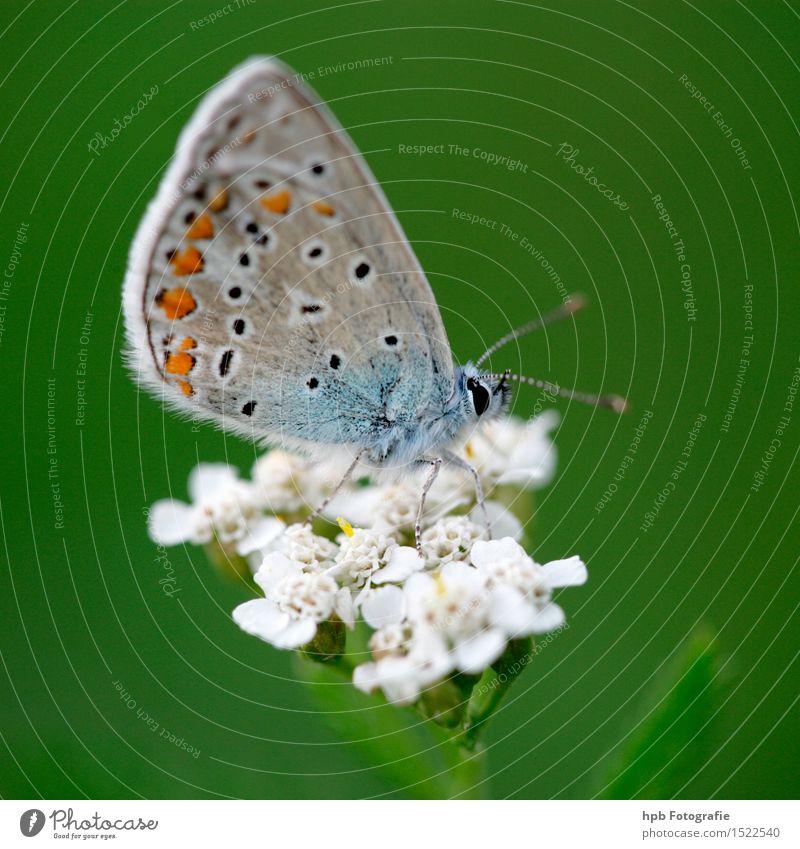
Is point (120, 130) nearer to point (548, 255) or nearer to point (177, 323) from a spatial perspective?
point (177, 323)

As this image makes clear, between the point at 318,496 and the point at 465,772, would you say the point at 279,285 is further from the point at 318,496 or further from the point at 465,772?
the point at 465,772

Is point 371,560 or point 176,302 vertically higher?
point 176,302

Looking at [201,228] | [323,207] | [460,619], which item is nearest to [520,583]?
[460,619]

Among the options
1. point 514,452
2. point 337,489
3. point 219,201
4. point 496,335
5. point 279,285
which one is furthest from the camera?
point 496,335

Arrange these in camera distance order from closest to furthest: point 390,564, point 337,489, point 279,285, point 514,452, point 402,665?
point 402,665, point 390,564, point 279,285, point 337,489, point 514,452

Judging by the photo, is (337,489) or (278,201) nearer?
(278,201)

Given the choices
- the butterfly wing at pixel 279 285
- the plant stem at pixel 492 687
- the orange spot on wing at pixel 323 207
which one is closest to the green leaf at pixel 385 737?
the plant stem at pixel 492 687

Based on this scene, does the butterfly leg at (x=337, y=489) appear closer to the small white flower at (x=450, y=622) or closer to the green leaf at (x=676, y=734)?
the small white flower at (x=450, y=622)
